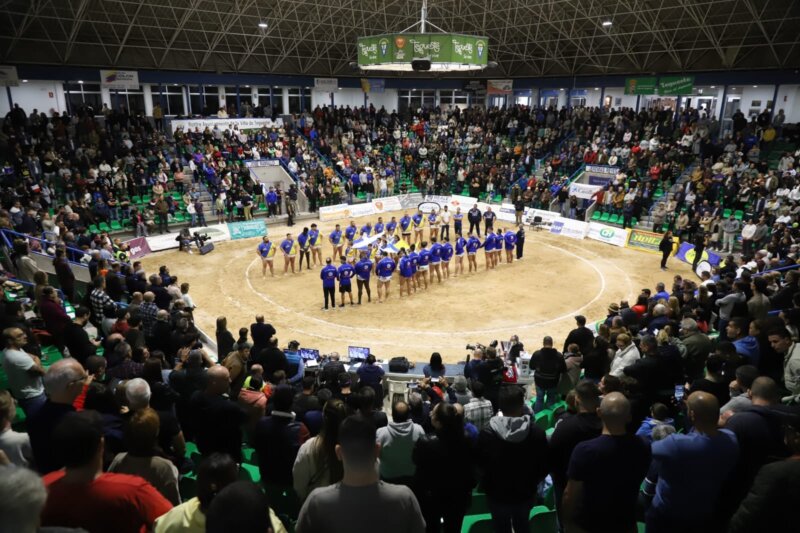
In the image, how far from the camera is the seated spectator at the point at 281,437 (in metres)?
4.88

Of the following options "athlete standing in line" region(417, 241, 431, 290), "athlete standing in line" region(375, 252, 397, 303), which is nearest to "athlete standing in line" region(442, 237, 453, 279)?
"athlete standing in line" region(417, 241, 431, 290)

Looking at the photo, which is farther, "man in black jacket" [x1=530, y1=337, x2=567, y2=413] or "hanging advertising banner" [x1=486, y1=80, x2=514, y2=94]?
"hanging advertising banner" [x1=486, y1=80, x2=514, y2=94]

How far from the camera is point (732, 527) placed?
11.5 ft

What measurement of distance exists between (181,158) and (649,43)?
26.8 m

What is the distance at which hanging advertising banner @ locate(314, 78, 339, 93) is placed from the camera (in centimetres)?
3678

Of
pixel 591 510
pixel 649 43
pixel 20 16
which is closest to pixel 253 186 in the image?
pixel 20 16

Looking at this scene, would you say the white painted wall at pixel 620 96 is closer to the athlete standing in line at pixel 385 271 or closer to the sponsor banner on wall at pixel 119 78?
the athlete standing in line at pixel 385 271

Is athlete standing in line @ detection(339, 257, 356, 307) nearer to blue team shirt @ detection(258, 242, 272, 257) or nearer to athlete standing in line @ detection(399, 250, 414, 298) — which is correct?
athlete standing in line @ detection(399, 250, 414, 298)

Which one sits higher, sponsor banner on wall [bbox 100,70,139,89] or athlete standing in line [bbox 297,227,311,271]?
sponsor banner on wall [bbox 100,70,139,89]

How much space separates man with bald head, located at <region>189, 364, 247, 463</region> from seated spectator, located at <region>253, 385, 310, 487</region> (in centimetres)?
23

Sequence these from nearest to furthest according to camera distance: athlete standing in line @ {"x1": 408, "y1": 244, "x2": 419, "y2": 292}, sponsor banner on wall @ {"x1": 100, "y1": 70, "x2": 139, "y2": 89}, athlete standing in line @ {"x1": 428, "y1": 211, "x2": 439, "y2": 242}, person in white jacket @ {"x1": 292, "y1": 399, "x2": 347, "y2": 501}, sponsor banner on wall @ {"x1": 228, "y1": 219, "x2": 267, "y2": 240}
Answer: person in white jacket @ {"x1": 292, "y1": 399, "x2": 347, "y2": 501}, athlete standing in line @ {"x1": 408, "y1": 244, "x2": 419, "y2": 292}, athlete standing in line @ {"x1": 428, "y1": 211, "x2": 439, "y2": 242}, sponsor banner on wall @ {"x1": 228, "y1": 219, "x2": 267, "y2": 240}, sponsor banner on wall @ {"x1": 100, "y1": 70, "x2": 139, "y2": 89}

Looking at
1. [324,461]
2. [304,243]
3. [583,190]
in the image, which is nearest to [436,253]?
[304,243]

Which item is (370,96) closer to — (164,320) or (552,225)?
(552,225)

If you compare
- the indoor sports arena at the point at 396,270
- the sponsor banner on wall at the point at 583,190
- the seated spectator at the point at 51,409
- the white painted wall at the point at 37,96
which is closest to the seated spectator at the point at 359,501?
the indoor sports arena at the point at 396,270
